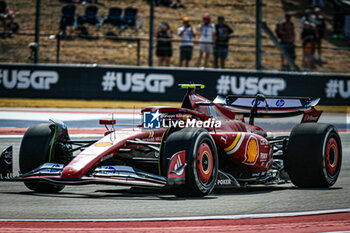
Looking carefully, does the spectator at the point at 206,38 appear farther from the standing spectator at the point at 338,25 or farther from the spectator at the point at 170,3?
the standing spectator at the point at 338,25

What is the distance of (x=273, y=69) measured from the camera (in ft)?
71.4

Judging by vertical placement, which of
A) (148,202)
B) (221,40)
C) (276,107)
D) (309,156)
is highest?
(221,40)

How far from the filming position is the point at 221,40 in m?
21.4

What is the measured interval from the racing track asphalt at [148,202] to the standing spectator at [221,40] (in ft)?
45.1

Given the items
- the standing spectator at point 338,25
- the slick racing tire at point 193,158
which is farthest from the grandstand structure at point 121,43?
the slick racing tire at point 193,158

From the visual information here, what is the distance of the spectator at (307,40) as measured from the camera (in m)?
22.2

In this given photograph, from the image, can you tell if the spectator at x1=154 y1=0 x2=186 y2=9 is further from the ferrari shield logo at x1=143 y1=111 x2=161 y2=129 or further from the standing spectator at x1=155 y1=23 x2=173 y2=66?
the ferrari shield logo at x1=143 y1=111 x2=161 y2=129

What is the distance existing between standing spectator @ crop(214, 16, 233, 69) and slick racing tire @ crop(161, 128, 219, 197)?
1477 cm

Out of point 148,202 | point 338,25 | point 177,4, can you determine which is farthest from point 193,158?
point 177,4

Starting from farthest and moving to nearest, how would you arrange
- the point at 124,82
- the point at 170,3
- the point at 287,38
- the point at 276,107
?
the point at 170,3 → the point at 287,38 → the point at 124,82 → the point at 276,107

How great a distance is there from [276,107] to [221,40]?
42.3 ft

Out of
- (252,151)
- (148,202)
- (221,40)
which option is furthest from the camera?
(221,40)

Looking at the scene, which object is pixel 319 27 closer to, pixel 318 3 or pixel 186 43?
pixel 186 43

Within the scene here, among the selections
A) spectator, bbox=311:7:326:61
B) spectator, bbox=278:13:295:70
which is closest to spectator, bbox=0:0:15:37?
spectator, bbox=278:13:295:70
